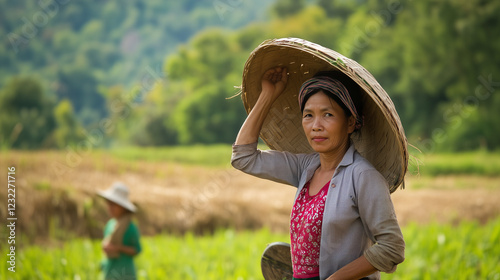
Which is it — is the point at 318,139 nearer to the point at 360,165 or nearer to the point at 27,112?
the point at 360,165

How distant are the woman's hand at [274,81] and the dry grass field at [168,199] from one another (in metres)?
4.56

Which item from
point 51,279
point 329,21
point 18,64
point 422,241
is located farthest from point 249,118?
point 18,64

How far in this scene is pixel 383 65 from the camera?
846 inches

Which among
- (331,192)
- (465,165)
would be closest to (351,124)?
(331,192)

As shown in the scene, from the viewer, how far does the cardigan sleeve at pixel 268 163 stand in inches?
93.7

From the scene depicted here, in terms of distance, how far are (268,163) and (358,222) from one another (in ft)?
1.53

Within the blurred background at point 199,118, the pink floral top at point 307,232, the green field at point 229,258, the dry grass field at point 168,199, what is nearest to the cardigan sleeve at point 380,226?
the pink floral top at point 307,232

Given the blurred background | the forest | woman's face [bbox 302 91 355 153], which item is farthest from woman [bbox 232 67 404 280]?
the forest

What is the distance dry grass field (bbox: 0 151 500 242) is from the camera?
26.1 ft

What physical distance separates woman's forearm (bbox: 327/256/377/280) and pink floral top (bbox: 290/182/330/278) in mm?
144

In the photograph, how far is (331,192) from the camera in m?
2.16

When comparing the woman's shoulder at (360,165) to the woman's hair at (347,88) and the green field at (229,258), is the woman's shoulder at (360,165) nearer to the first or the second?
the woman's hair at (347,88)

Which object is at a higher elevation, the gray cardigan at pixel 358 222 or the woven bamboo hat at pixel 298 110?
the woven bamboo hat at pixel 298 110

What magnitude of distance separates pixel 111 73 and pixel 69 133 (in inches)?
238
